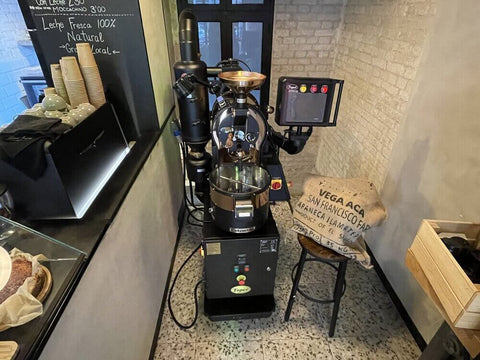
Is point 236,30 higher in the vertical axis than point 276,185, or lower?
higher

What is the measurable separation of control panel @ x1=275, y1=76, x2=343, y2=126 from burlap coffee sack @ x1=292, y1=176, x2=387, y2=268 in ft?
1.10

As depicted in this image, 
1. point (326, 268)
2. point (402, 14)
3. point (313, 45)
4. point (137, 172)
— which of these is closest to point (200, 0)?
point (313, 45)

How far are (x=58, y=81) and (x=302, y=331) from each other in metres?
1.96

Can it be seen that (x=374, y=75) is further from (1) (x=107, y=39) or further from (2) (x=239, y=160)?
(1) (x=107, y=39)

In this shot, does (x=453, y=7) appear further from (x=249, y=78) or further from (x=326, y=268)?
(x=326, y=268)

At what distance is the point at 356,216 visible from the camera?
1.34 metres

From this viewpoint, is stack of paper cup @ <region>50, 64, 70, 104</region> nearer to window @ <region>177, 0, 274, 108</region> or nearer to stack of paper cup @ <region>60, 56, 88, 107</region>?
stack of paper cup @ <region>60, 56, 88, 107</region>

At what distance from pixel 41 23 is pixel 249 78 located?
1134 mm

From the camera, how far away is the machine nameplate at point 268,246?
4.81 ft

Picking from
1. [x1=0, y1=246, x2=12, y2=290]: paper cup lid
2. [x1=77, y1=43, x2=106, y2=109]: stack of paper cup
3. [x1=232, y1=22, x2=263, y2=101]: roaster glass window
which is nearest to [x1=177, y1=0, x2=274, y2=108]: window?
[x1=232, y1=22, x2=263, y2=101]: roaster glass window

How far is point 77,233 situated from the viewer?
3.06 feet

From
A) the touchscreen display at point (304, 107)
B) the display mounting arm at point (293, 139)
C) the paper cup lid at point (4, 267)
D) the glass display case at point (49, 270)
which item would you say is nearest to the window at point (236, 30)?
the display mounting arm at point (293, 139)

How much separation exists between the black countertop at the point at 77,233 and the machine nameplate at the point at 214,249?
1.71 feet

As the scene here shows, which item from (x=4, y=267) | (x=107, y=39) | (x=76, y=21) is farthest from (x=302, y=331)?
(x=76, y=21)
